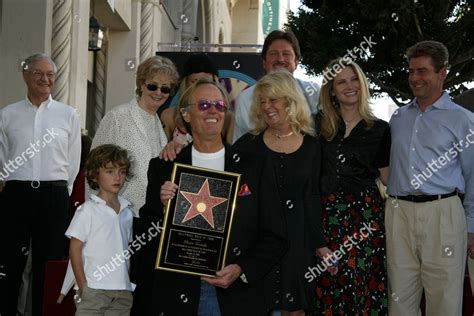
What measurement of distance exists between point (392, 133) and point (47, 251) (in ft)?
9.90

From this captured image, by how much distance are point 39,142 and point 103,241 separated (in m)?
2.02

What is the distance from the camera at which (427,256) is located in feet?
18.2

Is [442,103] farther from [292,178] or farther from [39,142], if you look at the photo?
[39,142]

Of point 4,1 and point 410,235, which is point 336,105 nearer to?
point 410,235

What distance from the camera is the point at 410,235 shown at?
561 centimetres

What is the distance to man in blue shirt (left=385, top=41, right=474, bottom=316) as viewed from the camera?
5535 mm

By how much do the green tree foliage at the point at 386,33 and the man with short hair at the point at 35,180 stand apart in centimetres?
793

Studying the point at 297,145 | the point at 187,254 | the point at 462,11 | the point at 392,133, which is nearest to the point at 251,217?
the point at 187,254

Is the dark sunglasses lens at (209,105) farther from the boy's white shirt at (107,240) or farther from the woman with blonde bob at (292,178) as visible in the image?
the boy's white shirt at (107,240)

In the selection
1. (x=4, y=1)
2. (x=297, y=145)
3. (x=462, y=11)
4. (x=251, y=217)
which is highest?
(x=462, y=11)

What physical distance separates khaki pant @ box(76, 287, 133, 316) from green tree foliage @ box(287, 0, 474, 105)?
30.9ft

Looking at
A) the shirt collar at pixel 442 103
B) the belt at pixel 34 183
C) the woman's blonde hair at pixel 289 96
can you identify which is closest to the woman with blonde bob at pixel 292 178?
the woman's blonde hair at pixel 289 96

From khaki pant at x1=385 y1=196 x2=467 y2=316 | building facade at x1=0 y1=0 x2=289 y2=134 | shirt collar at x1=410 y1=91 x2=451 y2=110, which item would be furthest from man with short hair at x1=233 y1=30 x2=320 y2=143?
building facade at x1=0 y1=0 x2=289 y2=134

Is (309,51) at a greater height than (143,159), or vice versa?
(309,51)
